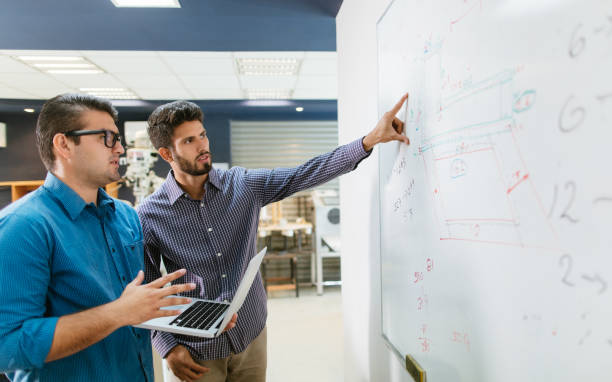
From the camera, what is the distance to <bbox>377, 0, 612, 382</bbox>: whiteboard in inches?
17.4

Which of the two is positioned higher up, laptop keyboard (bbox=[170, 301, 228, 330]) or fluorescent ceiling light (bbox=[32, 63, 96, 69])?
fluorescent ceiling light (bbox=[32, 63, 96, 69])

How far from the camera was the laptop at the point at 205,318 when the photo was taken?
914 millimetres

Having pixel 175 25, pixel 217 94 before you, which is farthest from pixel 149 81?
pixel 175 25

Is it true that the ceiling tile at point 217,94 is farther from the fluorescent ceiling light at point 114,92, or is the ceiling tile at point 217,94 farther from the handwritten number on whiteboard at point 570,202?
the handwritten number on whiteboard at point 570,202

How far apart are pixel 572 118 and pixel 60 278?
118 centimetres

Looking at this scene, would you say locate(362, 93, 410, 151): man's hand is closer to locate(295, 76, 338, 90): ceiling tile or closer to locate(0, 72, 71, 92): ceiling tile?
locate(295, 76, 338, 90): ceiling tile

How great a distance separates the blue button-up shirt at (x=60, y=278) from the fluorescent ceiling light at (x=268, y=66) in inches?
120

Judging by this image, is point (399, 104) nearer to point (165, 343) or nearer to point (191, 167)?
point (191, 167)

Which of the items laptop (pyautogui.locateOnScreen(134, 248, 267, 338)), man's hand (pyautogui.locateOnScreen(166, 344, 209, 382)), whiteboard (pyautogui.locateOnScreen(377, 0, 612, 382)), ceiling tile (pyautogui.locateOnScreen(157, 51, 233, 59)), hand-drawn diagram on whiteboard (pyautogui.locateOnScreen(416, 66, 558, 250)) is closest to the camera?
whiteboard (pyautogui.locateOnScreen(377, 0, 612, 382))

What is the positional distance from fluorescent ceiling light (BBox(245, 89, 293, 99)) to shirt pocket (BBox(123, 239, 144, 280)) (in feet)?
13.1

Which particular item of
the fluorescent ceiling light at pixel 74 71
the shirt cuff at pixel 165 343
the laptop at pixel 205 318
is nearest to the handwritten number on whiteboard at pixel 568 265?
the laptop at pixel 205 318

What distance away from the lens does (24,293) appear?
771 millimetres

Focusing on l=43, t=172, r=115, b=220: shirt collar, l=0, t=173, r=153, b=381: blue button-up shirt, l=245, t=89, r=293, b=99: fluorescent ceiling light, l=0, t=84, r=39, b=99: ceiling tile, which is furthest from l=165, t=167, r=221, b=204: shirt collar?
l=0, t=84, r=39, b=99: ceiling tile

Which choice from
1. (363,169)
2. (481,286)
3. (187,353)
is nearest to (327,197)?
(363,169)
